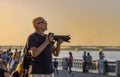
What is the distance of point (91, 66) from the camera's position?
3691 centimetres

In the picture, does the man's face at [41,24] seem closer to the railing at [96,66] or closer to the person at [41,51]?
the person at [41,51]

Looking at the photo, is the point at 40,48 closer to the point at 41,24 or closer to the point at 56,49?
the point at 41,24

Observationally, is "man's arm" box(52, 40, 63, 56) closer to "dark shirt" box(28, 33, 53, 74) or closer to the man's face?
"dark shirt" box(28, 33, 53, 74)

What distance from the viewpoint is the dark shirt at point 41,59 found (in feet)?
25.8

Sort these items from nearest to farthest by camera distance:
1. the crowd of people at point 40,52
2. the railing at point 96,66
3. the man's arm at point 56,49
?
the crowd of people at point 40,52, the man's arm at point 56,49, the railing at point 96,66

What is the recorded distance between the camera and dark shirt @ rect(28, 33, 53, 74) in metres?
7.87

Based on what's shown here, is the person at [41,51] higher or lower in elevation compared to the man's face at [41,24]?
lower

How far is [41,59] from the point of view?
7934 mm

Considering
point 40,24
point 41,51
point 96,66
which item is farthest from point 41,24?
point 96,66

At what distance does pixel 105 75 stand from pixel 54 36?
83.2ft

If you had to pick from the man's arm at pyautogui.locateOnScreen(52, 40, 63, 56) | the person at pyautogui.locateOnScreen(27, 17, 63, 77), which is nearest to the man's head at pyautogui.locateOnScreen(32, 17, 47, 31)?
the person at pyautogui.locateOnScreen(27, 17, 63, 77)

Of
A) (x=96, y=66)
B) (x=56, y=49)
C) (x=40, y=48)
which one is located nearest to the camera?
(x=40, y=48)

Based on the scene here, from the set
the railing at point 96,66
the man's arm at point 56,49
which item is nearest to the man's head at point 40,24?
the man's arm at point 56,49

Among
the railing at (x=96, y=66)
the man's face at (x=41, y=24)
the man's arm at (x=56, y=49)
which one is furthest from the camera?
the railing at (x=96, y=66)
